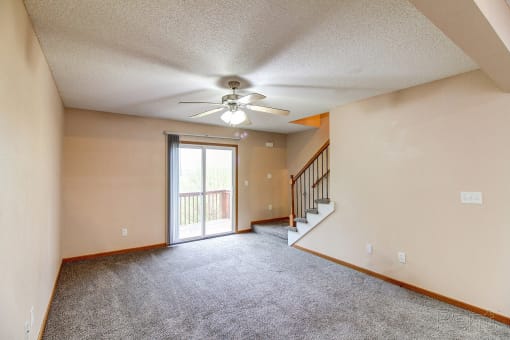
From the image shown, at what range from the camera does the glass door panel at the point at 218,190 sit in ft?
17.7

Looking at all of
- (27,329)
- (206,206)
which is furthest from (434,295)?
(206,206)

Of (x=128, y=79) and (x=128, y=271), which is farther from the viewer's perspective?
(x=128, y=271)

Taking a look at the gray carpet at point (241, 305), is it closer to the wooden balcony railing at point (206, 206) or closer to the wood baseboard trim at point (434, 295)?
the wood baseboard trim at point (434, 295)

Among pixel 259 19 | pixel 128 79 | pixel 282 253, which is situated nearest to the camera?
pixel 259 19

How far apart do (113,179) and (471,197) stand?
504cm

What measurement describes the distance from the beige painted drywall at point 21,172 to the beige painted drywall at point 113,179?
1.72 m

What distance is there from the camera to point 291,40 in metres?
1.98

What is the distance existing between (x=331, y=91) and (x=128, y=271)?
3765 millimetres

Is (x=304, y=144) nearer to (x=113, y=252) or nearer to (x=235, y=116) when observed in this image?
(x=235, y=116)

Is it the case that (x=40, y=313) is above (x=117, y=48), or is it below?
below

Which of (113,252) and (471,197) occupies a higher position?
(471,197)

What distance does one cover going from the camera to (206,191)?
534cm

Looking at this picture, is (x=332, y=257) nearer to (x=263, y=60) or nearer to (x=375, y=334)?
(x=375, y=334)

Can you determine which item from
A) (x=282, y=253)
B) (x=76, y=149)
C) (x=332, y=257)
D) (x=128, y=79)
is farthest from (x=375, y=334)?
(x=76, y=149)
